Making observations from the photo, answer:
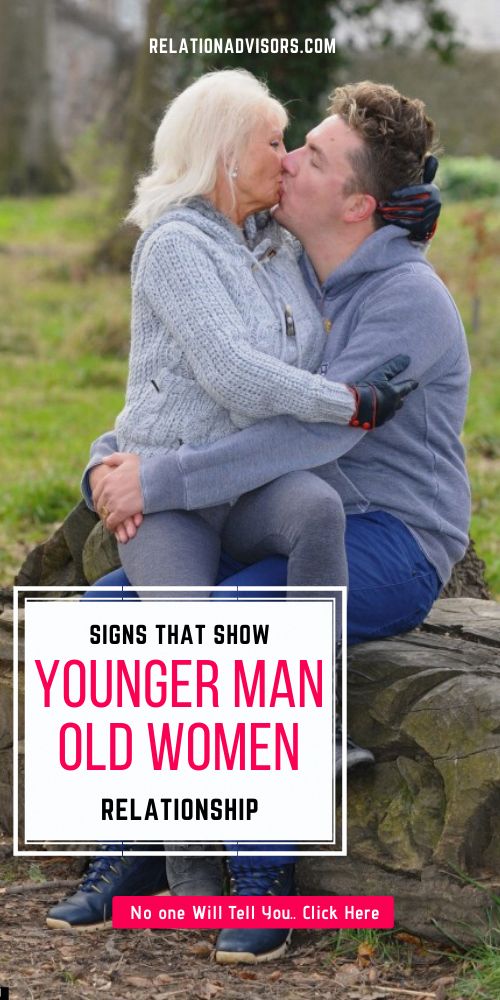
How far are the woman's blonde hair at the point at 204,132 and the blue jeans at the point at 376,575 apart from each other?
37.8 inches

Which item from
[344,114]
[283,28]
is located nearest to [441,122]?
[283,28]

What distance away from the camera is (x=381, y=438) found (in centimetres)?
378

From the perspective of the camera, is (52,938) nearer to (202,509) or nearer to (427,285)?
(202,509)

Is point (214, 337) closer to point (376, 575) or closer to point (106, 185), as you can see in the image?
point (376, 575)

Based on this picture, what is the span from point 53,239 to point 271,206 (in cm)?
1573

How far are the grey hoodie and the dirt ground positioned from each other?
1.03 meters

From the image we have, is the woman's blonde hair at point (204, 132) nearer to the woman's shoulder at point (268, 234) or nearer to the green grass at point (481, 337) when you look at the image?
the woman's shoulder at point (268, 234)

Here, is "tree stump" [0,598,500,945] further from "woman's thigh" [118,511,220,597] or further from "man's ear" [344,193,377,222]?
"man's ear" [344,193,377,222]

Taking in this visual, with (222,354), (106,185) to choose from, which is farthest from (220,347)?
(106,185)

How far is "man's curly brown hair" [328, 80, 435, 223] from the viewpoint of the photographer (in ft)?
12.3

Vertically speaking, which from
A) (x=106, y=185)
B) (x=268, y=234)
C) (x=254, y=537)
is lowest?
(x=254, y=537)

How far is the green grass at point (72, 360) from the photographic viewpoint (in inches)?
309

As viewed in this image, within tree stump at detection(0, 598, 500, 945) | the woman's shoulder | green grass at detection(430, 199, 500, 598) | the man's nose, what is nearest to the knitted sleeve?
the woman's shoulder

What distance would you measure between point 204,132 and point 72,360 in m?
8.43
